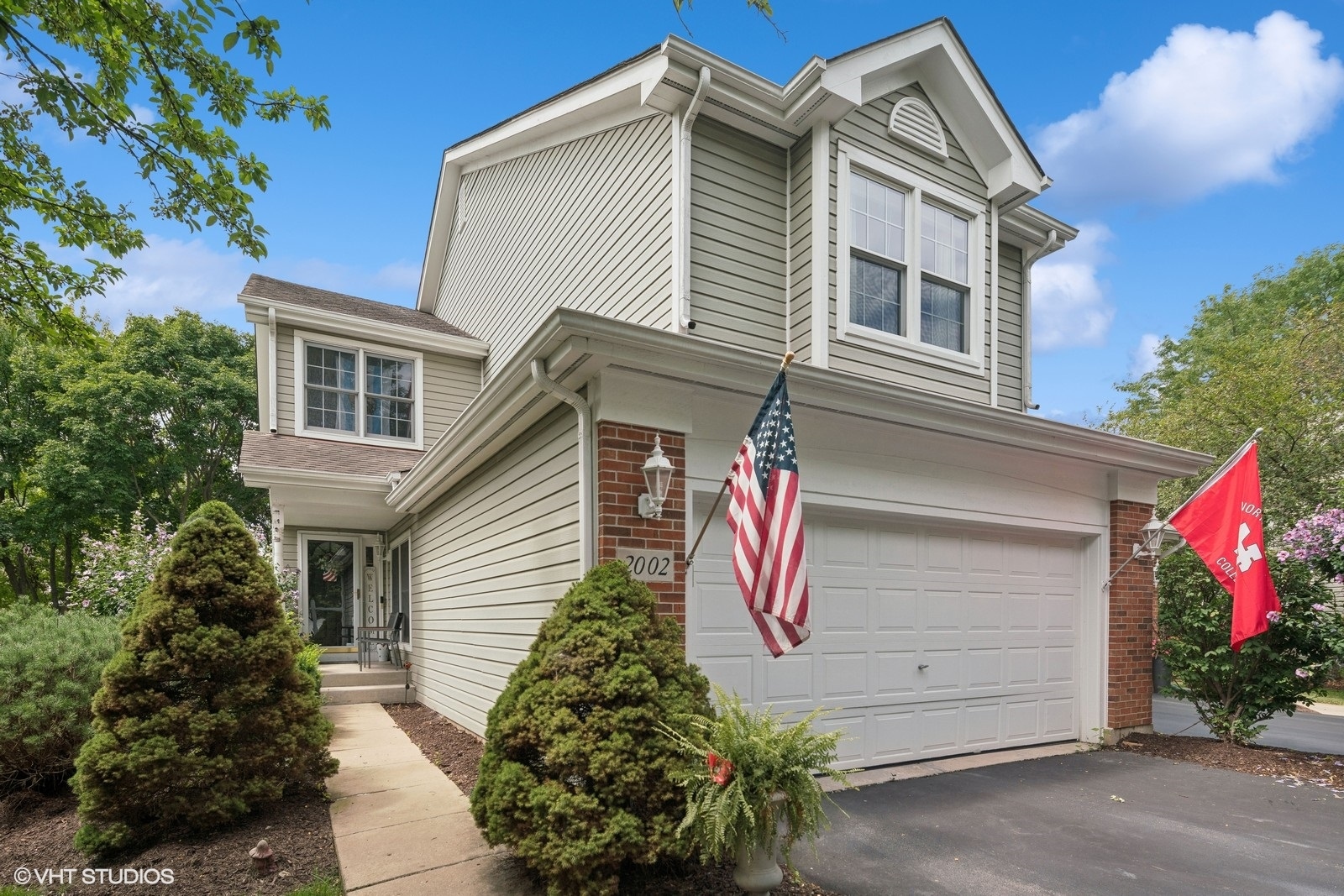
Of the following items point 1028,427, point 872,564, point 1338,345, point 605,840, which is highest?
point 1338,345

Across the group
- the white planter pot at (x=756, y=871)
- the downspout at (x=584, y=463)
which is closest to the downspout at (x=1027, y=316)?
the downspout at (x=584, y=463)

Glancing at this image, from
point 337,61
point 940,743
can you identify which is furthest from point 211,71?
point 940,743

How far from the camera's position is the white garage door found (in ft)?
18.2

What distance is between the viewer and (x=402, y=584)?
11.8 meters

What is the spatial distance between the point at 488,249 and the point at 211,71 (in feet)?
21.6

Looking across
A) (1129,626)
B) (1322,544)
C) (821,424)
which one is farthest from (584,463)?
(1322,544)

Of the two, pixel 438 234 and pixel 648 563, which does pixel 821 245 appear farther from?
pixel 438 234

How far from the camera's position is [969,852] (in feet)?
14.9

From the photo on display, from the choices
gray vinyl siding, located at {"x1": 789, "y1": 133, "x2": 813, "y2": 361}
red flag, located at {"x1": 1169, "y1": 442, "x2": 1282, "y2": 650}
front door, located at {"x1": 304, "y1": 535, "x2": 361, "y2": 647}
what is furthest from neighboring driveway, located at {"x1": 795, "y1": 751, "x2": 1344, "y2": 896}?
front door, located at {"x1": 304, "y1": 535, "x2": 361, "y2": 647}

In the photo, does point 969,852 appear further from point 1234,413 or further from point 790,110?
point 1234,413

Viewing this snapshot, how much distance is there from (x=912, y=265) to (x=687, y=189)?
2.55m

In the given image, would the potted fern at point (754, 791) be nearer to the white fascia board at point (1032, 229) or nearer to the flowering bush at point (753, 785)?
the flowering bush at point (753, 785)

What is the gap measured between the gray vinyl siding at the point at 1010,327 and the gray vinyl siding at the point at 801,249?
3.07m

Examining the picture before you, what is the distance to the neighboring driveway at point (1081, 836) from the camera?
13.7 ft
